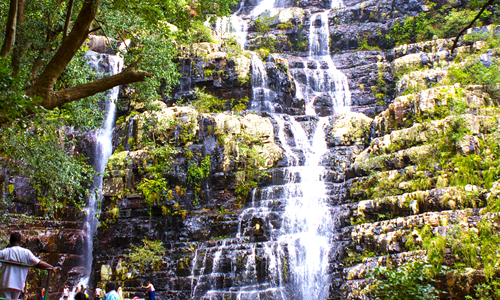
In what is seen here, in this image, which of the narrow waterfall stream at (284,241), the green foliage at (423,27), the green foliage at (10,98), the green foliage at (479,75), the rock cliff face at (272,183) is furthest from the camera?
the green foliage at (423,27)

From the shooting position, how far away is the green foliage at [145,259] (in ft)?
49.8

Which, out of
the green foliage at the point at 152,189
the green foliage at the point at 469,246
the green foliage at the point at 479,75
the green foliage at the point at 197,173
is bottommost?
the green foliage at the point at 469,246

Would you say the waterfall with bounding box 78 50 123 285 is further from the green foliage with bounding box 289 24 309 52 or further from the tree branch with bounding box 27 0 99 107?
the green foliage with bounding box 289 24 309 52

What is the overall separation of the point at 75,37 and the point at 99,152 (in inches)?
555

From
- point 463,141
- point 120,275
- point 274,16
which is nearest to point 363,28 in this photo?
point 274,16

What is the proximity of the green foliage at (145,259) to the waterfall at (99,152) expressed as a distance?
7.69 feet

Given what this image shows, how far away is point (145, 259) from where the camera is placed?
50.3ft

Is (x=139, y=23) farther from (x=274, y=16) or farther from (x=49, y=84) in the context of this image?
(x=274, y=16)

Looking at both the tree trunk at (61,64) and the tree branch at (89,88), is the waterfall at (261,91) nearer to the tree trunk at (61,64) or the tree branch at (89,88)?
the tree branch at (89,88)

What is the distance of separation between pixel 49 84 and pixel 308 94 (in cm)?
1954

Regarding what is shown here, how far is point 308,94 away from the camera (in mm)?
24984

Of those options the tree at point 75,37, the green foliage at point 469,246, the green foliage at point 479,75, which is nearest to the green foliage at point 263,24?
the green foliage at point 479,75

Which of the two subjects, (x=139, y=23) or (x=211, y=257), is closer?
(x=139, y=23)

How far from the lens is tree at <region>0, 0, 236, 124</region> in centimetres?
698
